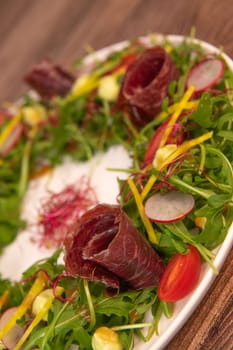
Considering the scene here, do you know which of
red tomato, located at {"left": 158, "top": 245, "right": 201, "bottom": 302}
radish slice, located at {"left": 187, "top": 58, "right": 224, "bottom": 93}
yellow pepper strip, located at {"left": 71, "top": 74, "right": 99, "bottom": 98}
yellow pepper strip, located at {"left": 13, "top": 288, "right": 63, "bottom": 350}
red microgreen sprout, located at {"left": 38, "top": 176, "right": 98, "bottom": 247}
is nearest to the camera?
red tomato, located at {"left": 158, "top": 245, "right": 201, "bottom": 302}

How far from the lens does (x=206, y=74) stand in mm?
1772

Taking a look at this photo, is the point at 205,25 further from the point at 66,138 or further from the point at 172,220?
the point at 172,220

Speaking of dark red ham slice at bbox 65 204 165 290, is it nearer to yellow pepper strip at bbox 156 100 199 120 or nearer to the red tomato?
the red tomato

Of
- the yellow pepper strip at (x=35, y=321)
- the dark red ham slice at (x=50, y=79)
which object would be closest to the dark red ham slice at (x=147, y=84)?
the dark red ham slice at (x=50, y=79)

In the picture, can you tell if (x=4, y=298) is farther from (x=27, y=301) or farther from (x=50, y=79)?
(x=50, y=79)

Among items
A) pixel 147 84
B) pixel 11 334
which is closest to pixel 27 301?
pixel 11 334

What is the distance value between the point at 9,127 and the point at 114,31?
2.42 feet

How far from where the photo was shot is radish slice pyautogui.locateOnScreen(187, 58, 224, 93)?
1.74 metres

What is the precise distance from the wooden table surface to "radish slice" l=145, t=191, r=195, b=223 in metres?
0.19

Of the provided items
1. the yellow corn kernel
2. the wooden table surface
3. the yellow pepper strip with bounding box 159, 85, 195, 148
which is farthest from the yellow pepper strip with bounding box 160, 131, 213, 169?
the yellow corn kernel

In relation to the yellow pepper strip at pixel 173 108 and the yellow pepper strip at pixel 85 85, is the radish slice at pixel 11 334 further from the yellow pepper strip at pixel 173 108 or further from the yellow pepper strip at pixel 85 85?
the yellow pepper strip at pixel 85 85

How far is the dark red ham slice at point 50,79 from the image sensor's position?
7.54 feet

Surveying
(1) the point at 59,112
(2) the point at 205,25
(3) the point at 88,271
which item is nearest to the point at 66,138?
(1) the point at 59,112

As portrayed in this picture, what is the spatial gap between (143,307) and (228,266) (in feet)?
0.84
